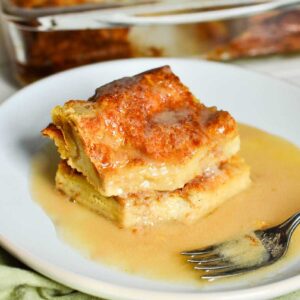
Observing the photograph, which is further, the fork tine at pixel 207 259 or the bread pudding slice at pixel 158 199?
the bread pudding slice at pixel 158 199

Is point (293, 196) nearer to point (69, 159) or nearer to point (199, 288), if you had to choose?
point (199, 288)

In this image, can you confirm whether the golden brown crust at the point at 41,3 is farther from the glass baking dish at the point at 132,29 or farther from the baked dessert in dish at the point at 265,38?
the baked dessert in dish at the point at 265,38

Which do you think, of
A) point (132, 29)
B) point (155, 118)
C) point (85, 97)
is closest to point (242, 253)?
point (155, 118)

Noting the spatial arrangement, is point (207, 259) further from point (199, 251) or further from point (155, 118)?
point (155, 118)

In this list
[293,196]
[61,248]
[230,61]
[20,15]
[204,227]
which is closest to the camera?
[61,248]

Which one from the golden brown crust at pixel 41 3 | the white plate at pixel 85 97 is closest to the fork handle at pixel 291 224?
the white plate at pixel 85 97

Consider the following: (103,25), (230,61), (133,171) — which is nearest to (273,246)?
(133,171)
